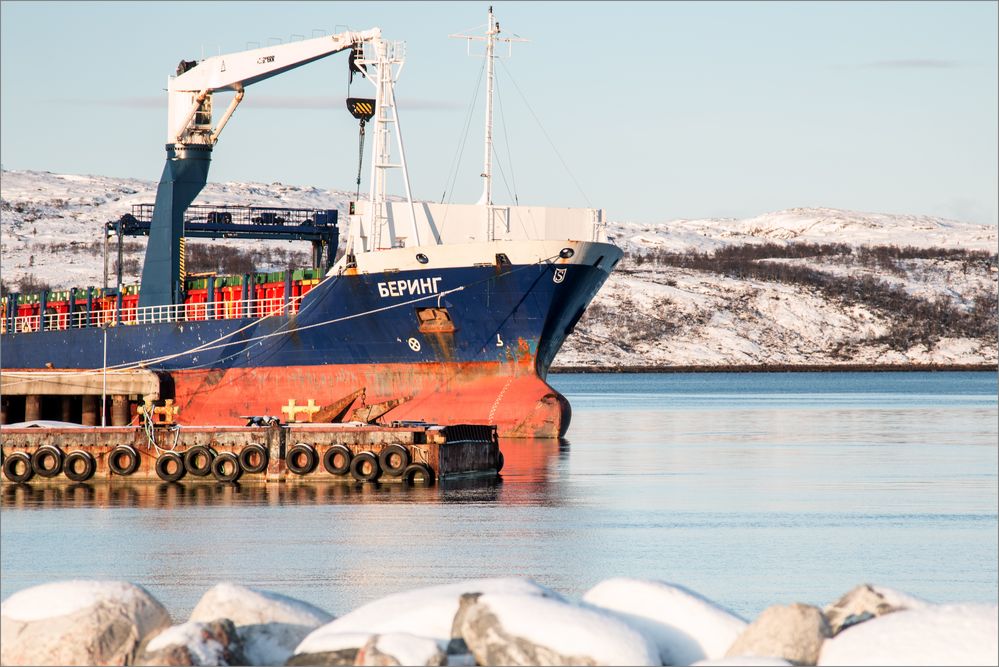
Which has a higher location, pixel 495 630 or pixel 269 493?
pixel 495 630

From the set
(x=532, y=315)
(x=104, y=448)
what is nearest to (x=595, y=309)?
(x=532, y=315)

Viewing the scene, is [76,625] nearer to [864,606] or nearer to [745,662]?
[745,662]

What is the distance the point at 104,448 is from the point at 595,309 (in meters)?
134

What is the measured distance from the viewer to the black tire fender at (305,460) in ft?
101

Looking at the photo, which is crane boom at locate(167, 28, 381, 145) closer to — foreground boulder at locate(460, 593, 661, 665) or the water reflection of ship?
the water reflection of ship

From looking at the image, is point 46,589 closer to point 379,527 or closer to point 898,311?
point 379,527

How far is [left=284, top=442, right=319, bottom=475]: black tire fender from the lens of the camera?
30.8 m

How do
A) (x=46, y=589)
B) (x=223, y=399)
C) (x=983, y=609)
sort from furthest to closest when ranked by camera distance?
1. (x=223, y=399)
2. (x=46, y=589)
3. (x=983, y=609)

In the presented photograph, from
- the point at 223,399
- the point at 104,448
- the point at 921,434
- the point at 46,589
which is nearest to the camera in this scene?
the point at 46,589

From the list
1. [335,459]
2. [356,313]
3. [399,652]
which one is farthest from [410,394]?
[399,652]

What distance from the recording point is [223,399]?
1780 inches

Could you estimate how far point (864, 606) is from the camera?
11.2 meters

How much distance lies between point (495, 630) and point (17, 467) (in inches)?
927

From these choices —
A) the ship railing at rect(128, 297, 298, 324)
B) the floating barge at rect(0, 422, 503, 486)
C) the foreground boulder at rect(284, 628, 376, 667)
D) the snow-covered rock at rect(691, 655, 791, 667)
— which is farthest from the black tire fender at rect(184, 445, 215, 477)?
the snow-covered rock at rect(691, 655, 791, 667)
